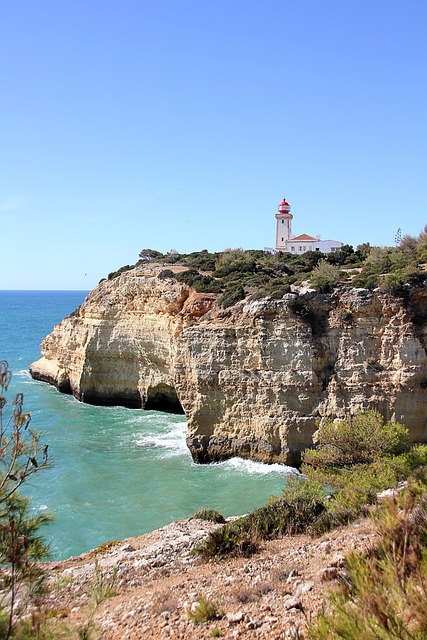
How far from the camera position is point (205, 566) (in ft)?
32.7

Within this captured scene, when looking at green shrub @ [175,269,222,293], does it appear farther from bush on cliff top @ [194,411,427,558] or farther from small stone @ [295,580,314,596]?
small stone @ [295,580,314,596]

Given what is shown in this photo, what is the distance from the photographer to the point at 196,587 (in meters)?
8.64

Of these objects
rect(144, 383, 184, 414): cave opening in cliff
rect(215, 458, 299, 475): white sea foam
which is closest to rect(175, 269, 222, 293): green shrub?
rect(144, 383, 184, 414): cave opening in cliff

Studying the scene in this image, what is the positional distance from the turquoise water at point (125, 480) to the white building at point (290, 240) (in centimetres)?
2498

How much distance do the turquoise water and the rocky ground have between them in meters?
4.44

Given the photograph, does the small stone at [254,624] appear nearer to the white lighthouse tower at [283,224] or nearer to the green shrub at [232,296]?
the green shrub at [232,296]

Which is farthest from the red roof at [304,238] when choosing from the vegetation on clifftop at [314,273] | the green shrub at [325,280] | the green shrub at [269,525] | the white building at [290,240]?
the green shrub at [269,525]

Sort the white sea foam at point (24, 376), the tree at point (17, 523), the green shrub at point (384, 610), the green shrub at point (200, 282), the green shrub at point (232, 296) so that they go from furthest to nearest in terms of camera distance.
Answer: the white sea foam at point (24, 376) → the green shrub at point (200, 282) → the green shrub at point (232, 296) → the tree at point (17, 523) → the green shrub at point (384, 610)

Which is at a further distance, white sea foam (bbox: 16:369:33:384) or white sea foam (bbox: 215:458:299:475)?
white sea foam (bbox: 16:369:33:384)

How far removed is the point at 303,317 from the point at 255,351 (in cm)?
257

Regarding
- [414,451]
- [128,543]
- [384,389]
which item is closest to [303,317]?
[384,389]

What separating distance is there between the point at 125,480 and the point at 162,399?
36.2ft

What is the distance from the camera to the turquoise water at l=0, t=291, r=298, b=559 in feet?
54.1

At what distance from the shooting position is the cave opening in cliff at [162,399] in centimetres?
3062
